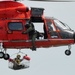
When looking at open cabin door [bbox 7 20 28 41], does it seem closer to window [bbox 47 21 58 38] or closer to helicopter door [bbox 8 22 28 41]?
helicopter door [bbox 8 22 28 41]

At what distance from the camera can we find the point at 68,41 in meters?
8.84

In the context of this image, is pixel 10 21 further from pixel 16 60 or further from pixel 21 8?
pixel 16 60

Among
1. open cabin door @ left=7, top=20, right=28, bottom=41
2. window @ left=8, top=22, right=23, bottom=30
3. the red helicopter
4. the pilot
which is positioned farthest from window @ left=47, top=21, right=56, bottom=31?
window @ left=8, top=22, right=23, bottom=30

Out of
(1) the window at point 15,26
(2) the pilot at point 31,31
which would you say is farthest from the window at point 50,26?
(1) the window at point 15,26

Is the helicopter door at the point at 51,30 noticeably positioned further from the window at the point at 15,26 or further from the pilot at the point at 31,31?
the window at the point at 15,26

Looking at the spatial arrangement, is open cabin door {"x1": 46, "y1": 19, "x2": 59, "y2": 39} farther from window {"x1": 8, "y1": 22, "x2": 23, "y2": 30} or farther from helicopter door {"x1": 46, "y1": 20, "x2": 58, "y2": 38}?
window {"x1": 8, "y1": 22, "x2": 23, "y2": 30}

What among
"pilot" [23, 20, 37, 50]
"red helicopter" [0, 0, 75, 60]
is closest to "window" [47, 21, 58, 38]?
"red helicopter" [0, 0, 75, 60]

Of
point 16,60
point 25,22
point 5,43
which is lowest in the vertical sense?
point 16,60

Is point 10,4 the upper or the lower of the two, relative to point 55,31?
upper

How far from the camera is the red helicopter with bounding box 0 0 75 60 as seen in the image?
8.87 meters

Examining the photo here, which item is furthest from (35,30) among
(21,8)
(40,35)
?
(21,8)

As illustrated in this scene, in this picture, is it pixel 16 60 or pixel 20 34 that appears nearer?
pixel 20 34

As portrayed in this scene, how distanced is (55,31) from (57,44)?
0.42 metres

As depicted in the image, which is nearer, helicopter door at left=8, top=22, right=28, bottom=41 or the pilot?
the pilot
